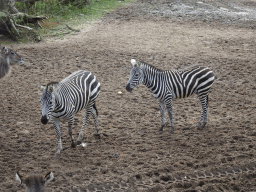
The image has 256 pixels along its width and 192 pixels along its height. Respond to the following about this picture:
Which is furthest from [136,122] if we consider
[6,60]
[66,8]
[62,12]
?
[62,12]

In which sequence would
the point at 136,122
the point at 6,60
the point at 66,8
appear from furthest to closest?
the point at 66,8
the point at 6,60
the point at 136,122

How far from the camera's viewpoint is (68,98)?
564 cm

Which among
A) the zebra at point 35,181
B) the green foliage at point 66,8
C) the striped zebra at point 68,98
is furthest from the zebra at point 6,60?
the green foliage at point 66,8

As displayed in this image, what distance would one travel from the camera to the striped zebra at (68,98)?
506 cm

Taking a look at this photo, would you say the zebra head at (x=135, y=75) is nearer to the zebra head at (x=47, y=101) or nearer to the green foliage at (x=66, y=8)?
the zebra head at (x=47, y=101)

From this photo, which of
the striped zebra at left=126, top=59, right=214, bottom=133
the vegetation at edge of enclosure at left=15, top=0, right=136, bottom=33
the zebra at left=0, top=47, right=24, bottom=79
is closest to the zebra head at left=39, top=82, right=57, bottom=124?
the striped zebra at left=126, top=59, right=214, bottom=133

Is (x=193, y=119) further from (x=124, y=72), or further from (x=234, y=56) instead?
(x=234, y=56)

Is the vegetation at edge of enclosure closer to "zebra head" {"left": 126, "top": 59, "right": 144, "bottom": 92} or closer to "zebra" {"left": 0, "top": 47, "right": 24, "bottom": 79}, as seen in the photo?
"zebra" {"left": 0, "top": 47, "right": 24, "bottom": 79}

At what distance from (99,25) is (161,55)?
544 centimetres

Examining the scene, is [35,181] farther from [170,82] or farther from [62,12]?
[62,12]

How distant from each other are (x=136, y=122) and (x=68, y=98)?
2260 mm

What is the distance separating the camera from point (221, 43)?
13.1 meters

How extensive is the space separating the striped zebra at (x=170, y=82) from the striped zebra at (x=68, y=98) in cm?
94

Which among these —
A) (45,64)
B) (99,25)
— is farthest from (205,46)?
(45,64)
